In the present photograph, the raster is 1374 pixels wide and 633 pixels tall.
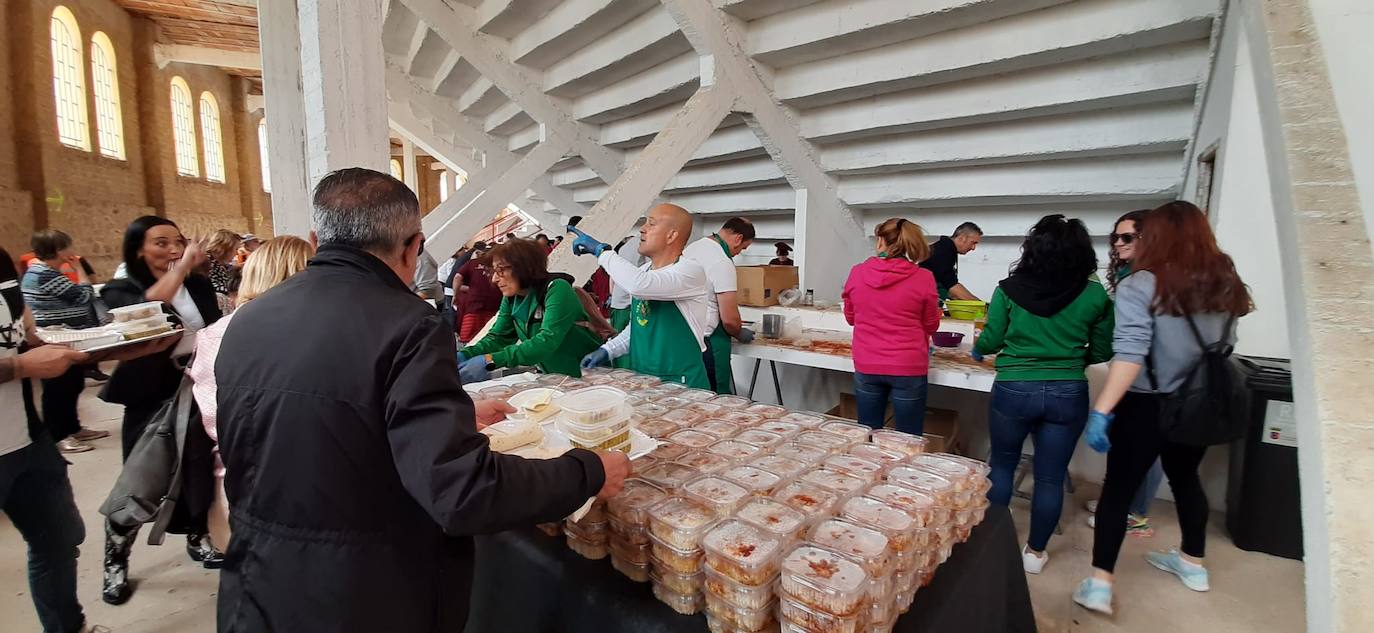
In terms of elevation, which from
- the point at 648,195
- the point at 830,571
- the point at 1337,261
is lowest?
the point at 830,571

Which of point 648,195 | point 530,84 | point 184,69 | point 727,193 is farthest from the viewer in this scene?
point 184,69

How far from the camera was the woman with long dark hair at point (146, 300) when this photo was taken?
242cm

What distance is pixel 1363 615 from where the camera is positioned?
48.2 inches

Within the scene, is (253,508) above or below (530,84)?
below

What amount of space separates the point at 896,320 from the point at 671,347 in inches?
45.7

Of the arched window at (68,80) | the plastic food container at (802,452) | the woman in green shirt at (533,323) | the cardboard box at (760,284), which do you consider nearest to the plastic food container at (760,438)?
the plastic food container at (802,452)

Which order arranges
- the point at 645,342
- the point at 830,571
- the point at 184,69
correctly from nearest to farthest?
1. the point at 830,571
2. the point at 645,342
3. the point at 184,69

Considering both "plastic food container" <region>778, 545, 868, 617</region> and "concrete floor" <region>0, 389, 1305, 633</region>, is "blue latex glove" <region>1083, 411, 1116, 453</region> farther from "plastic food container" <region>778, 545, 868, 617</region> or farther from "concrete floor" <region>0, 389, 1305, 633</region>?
"plastic food container" <region>778, 545, 868, 617</region>

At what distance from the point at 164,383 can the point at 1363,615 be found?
387 centimetres

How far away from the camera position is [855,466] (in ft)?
4.99

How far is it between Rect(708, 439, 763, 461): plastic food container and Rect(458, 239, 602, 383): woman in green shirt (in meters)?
1.30

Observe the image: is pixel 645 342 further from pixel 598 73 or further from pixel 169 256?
pixel 598 73

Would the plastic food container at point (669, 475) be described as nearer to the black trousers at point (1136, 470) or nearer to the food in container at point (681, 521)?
the food in container at point (681, 521)

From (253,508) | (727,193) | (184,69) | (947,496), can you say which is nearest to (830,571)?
(947,496)
